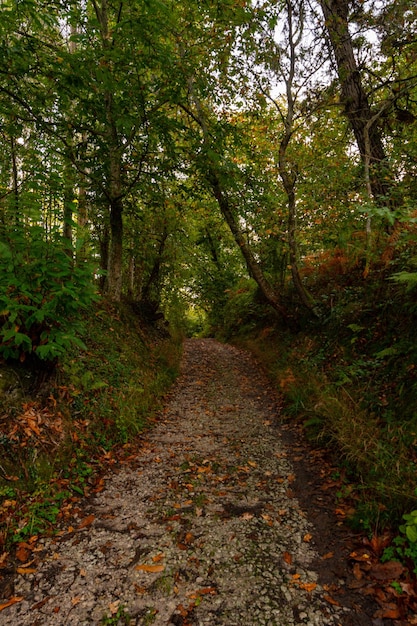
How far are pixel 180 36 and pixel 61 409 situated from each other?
833 centimetres

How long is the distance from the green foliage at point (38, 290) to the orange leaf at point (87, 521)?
6.36 ft

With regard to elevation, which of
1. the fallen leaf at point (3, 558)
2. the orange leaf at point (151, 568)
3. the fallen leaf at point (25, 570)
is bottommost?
the orange leaf at point (151, 568)

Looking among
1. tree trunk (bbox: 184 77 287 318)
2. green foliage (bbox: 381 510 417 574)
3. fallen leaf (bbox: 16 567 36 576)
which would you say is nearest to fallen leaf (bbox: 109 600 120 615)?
fallen leaf (bbox: 16 567 36 576)

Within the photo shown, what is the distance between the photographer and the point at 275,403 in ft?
25.9

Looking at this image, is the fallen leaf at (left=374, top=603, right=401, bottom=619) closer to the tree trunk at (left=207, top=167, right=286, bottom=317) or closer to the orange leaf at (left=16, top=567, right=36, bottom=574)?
the orange leaf at (left=16, top=567, right=36, bottom=574)

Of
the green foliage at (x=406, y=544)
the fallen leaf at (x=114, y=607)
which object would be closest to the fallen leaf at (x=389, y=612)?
the green foliage at (x=406, y=544)

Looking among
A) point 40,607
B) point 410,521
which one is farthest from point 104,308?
point 410,521

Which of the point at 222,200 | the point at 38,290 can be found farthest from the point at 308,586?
the point at 222,200

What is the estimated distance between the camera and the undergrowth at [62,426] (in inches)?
151

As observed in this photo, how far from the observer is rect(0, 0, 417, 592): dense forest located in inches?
174

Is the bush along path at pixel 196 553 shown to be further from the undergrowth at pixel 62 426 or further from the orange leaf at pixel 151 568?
the undergrowth at pixel 62 426

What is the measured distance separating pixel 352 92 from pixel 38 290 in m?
8.67

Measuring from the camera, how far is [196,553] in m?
3.41

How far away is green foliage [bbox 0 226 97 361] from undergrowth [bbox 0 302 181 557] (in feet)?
2.46
